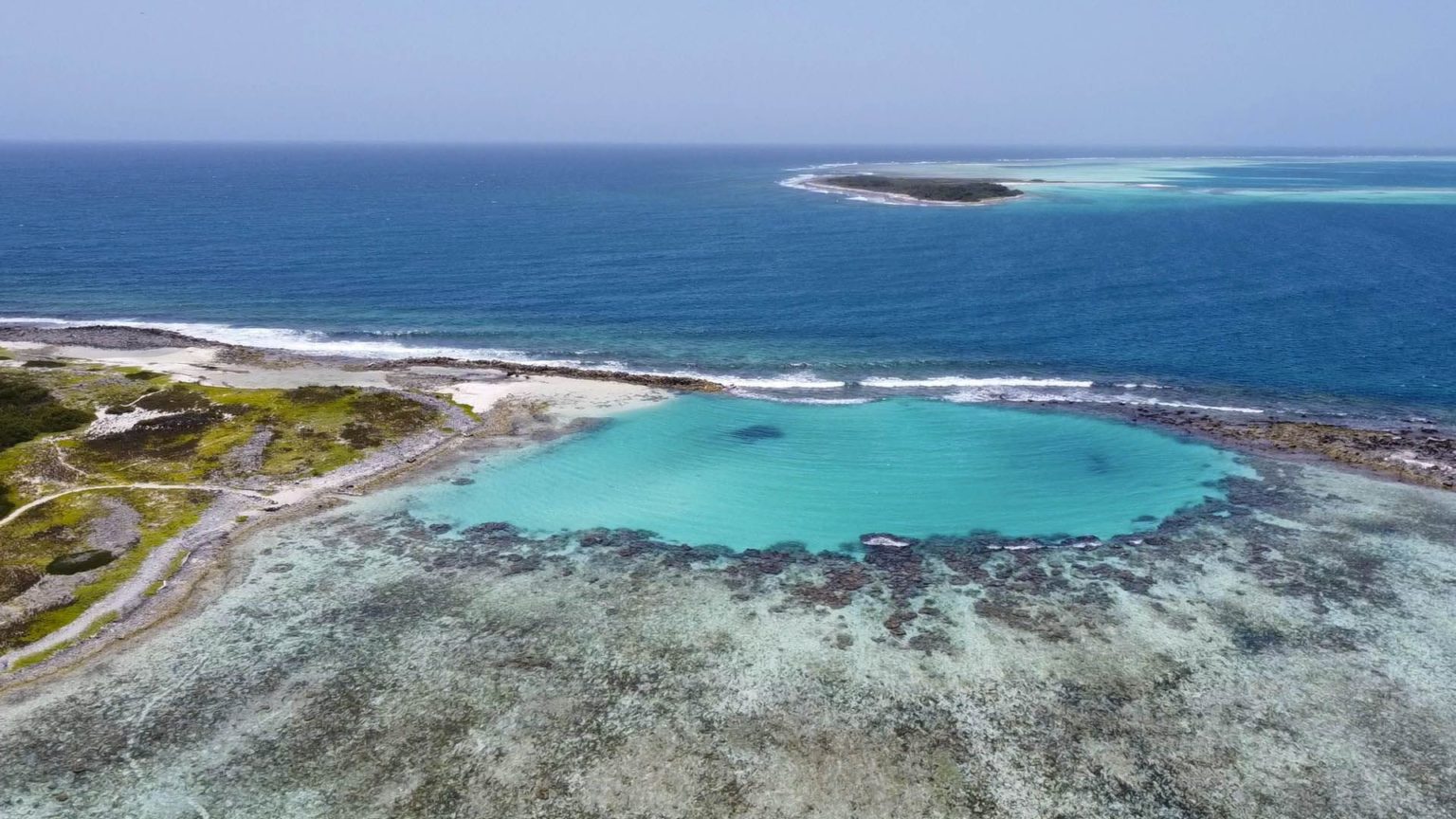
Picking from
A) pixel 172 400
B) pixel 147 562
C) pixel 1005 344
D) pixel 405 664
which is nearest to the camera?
pixel 405 664

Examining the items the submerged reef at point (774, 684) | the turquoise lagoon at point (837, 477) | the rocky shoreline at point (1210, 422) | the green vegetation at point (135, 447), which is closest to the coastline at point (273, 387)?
the rocky shoreline at point (1210, 422)

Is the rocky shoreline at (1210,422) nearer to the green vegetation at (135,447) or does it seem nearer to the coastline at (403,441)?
the coastline at (403,441)

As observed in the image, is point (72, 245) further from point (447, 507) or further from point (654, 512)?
point (654, 512)

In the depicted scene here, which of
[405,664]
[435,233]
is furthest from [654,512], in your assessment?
[435,233]

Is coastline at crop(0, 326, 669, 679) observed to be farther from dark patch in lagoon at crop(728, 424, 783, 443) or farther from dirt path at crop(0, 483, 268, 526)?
dark patch in lagoon at crop(728, 424, 783, 443)

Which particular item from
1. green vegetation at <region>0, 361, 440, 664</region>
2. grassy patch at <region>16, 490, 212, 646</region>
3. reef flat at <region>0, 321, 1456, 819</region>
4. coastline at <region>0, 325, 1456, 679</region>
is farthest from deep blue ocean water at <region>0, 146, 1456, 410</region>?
grassy patch at <region>16, 490, 212, 646</region>
